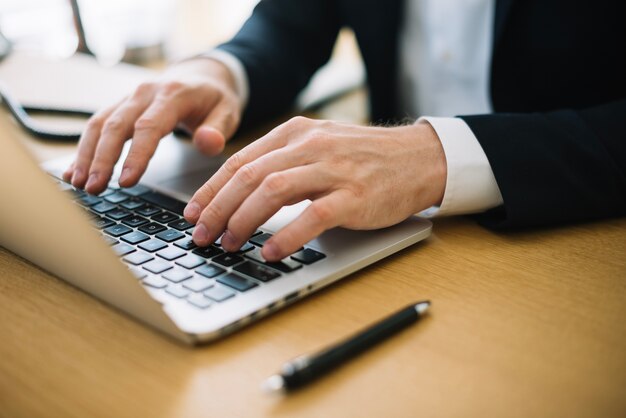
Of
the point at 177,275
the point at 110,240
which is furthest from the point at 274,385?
the point at 110,240

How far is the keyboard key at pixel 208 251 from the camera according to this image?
19.0 inches

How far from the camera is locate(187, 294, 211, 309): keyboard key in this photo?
0.41 m

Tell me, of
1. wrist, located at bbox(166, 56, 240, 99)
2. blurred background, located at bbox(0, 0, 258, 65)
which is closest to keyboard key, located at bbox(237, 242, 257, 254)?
wrist, located at bbox(166, 56, 240, 99)

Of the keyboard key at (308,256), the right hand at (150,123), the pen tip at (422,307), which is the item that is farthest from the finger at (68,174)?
the pen tip at (422,307)

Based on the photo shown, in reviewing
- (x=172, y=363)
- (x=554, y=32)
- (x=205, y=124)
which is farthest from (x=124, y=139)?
(x=554, y=32)

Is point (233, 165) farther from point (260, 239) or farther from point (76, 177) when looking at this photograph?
point (76, 177)

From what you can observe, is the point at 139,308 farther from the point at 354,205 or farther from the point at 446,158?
the point at 446,158

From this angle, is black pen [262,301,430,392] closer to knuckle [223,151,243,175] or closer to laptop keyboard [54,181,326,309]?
laptop keyboard [54,181,326,309]

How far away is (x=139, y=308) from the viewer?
1.30ft

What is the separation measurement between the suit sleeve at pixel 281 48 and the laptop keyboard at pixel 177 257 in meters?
0.37

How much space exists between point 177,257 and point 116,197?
0.19 meters

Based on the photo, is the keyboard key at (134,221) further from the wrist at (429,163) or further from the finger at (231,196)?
the wrist at (429,163)

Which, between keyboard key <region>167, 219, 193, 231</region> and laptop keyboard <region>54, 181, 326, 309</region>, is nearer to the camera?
laptop keyboard <region>54, 181, 326, 309</region>

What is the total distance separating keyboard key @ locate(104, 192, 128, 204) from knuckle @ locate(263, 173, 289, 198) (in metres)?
0.21
